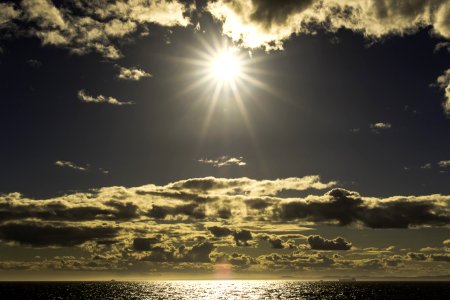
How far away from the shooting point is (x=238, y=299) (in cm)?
19025

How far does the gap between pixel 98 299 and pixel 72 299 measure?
11228mm

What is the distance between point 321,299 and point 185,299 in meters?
56.8

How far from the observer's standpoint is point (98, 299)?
172625mm

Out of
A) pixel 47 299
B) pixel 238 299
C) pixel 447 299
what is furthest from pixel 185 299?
pixel 447 299

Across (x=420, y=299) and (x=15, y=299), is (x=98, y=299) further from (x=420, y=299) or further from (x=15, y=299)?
(x=420, y=299)

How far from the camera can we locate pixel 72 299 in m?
175

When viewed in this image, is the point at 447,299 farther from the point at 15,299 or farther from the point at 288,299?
the point at 15,299

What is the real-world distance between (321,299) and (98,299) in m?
90.2

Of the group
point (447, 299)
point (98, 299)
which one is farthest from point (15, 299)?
point (447, 299)

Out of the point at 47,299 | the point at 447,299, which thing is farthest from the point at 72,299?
the point at 447,299

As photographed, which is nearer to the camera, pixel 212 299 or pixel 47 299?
pixel 47 299

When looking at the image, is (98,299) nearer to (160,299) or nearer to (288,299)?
(160,299)

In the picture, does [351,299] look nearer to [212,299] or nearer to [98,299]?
[212,299]

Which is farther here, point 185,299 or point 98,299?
point 185,299
